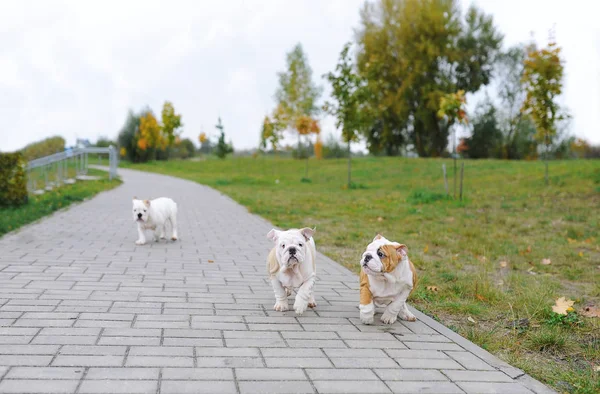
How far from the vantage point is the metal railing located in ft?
61.7

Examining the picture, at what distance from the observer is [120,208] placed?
15.3 m

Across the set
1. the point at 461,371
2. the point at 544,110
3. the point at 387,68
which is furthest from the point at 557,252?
the point at 387,68

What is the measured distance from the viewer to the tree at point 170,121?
60.0 m

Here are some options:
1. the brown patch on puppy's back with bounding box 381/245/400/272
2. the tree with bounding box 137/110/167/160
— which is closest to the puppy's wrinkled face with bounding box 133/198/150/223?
the brown patch on puppy's back with bounding box 381/245/400/272

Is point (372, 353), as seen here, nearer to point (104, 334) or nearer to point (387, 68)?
point (104, 334)

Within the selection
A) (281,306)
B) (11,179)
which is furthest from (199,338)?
(11,179)

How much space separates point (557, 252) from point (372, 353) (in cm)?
615

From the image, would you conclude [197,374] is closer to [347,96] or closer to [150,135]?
[347,96]

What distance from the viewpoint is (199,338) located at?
172 inches

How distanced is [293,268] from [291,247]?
28cm

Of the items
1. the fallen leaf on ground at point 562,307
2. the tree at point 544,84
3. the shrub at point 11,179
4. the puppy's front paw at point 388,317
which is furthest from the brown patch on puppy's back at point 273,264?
the tree at point 544,84

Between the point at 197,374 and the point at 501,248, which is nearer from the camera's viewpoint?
the point at 197,374

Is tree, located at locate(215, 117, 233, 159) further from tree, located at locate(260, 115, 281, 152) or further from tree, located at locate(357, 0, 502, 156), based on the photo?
tree, located at locate(357, 0, 502, 156)

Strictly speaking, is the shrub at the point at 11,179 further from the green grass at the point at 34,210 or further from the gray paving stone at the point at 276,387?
the gray paving stone at the point at 276,387
